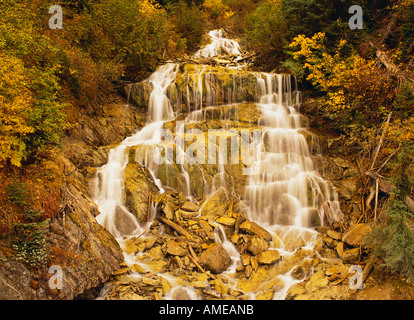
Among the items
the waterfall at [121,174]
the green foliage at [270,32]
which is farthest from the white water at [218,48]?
the waterfall at [121,174]

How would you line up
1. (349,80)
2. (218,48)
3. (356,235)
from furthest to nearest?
1. (218,48)
2. (349,80)
3. (356,235)

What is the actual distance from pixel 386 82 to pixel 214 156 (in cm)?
879

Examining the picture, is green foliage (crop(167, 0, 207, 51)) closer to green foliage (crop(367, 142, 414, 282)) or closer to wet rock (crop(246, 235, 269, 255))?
wet rock (crop(246, 235, 269, 255))

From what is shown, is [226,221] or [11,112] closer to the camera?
[11,112]

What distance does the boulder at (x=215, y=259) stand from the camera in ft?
25.1

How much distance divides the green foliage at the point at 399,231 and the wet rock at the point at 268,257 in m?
2.88

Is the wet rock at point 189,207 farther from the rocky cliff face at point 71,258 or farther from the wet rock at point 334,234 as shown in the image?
the wet rock at point 334,234

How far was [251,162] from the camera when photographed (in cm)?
1172

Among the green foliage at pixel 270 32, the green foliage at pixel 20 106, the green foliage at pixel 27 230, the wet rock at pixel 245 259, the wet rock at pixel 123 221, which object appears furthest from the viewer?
the green foliage at pixel 270 32

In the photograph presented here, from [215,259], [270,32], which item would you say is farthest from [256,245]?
[270,32]

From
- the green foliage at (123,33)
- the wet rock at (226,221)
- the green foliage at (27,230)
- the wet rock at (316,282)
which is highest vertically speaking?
the green foliage at (123,33)

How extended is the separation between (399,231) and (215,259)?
5.25m

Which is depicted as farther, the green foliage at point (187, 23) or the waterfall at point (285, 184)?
the green foliage at point (187, 23)

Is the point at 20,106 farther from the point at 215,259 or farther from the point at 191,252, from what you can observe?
the point at 215,259
